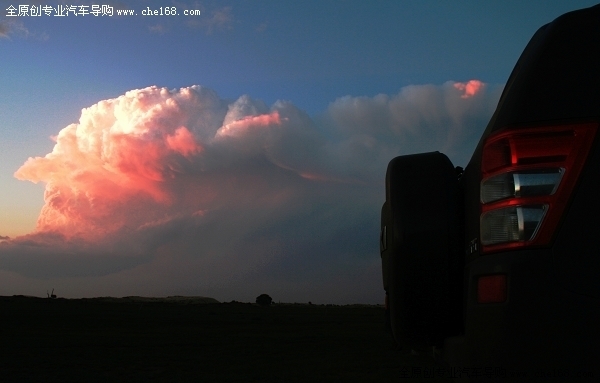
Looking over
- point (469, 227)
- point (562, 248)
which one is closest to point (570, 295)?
point (562, 248)

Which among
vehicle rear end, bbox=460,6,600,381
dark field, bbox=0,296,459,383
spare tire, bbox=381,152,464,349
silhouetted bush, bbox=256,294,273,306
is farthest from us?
silhouetted bush, bbox=256,294,273,306

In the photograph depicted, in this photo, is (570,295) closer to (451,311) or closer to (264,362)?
(451,311)

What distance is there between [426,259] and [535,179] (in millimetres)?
964

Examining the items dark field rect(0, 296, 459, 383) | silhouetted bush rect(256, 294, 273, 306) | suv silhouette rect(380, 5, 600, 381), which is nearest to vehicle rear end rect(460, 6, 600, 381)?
suv silhouette rect(380, 5, 600, 381)

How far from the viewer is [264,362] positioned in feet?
37.8

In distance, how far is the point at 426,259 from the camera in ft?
11.2

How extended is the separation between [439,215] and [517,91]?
85 cm

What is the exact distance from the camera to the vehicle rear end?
2455 millimetres

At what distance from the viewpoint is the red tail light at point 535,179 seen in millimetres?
2533

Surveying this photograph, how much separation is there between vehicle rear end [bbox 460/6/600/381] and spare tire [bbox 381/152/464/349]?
0.61 m

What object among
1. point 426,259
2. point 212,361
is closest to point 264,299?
point 212,361

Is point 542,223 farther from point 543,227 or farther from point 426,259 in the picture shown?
point 426,259

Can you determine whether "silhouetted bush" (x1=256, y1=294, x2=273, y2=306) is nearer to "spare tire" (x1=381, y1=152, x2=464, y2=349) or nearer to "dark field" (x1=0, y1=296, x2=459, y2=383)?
"dark field" (x1=0, y1=296, x2=459, y2=383)

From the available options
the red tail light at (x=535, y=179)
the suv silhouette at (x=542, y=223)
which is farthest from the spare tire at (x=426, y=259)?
the red tail light at (x=535, y=179)
